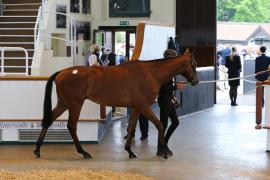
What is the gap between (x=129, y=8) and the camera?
2123cm

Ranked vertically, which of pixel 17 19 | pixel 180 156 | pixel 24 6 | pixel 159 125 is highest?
pixel 24 6

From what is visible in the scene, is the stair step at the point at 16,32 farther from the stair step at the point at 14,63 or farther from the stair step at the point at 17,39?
the stair step at the point at 14,63

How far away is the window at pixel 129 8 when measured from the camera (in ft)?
68.9

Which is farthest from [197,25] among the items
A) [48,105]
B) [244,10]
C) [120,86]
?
[244,10]

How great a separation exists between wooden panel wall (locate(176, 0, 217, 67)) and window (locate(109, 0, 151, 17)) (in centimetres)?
129

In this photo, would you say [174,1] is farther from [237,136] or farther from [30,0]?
[237,136]

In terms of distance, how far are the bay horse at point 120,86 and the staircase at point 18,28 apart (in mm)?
5761

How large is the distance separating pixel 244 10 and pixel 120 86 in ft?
94.2

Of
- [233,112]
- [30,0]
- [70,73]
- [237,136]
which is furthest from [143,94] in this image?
[30,0]

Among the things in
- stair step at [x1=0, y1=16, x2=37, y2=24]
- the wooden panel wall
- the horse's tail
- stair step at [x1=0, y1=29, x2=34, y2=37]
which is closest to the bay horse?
the horse's tail

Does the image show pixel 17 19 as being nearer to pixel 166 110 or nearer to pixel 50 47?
pixel 50 47

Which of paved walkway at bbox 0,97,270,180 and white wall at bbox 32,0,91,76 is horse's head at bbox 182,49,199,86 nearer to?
paved walkway at bbox 0,97,270,180

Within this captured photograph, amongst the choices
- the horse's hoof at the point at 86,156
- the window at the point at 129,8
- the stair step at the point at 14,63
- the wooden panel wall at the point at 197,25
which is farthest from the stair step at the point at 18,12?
the horse's hoof at the point at 86,156

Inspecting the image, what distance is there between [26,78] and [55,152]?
1502 millimetres
